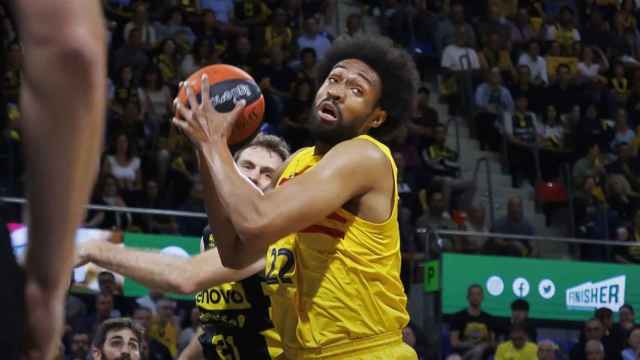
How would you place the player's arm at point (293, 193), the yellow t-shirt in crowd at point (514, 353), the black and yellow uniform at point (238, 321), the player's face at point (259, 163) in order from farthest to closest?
the yellow t-shirt in crowd at point (514, 353) → the player's face at point (259, 163) → the black and yellow uniform at point (238, 321) → the player's arm at point (293, 193)

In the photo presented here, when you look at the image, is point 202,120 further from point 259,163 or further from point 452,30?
point 452,30

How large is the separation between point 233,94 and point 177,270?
0.99m

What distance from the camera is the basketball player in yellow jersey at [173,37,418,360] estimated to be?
13.0 feet

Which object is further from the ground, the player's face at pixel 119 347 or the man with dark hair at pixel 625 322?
the player's face at pixel 119 347

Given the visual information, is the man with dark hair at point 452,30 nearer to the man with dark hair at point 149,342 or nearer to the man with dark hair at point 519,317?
the man with dark hair at point 519,317

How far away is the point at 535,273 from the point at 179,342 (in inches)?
141

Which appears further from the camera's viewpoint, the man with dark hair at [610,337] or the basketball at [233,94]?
the man with dark hair at [610,337]

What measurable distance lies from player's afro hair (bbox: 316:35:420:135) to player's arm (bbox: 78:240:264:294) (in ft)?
2.79

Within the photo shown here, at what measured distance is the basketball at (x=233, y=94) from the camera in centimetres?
412

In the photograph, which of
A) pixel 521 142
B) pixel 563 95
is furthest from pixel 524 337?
pixel 563 95

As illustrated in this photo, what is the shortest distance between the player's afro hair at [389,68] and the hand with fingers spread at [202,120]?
0.68 metres

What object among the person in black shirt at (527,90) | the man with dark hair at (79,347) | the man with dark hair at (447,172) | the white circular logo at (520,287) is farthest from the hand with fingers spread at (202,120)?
the person in black shirt at (527,90)

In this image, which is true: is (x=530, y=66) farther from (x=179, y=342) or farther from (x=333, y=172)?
(x=333, y=172)

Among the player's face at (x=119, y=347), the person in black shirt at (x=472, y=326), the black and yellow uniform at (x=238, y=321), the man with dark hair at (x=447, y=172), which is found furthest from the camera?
the man with dark hair at (x=447, y=172)
